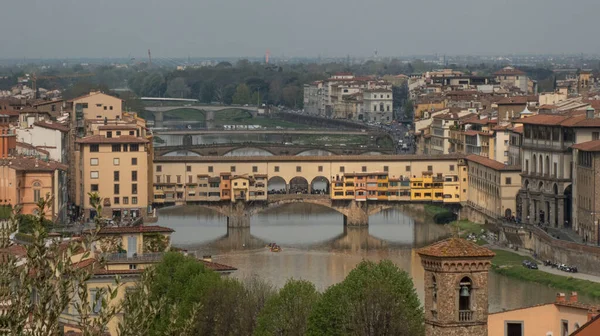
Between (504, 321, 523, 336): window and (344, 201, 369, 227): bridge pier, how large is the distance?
90.8 ft

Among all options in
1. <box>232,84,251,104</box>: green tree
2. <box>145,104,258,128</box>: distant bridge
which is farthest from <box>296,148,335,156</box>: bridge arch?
<box>232,84,251,104</box>: green tree

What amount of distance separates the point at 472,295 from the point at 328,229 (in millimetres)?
29840

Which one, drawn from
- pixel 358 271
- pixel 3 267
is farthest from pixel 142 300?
pixel 358 271

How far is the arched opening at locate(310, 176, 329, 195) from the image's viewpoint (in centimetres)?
4938

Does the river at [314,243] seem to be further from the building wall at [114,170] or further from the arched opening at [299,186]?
the building wall at [114,170]

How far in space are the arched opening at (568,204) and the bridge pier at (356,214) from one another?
278 inches

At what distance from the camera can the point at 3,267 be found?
8.43m

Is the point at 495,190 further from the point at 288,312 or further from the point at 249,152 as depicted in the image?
the point at 288,312

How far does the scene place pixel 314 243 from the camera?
40188 mm

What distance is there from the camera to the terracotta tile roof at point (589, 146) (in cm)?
3634

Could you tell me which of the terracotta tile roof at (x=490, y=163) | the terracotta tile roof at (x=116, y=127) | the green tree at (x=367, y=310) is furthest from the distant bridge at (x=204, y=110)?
the green tree at (x=367, y=310)

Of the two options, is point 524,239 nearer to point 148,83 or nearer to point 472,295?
point 472,295

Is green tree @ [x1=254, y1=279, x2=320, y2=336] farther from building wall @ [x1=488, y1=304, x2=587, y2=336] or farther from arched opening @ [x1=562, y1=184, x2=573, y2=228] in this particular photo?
arched opening @ [x1=562, y1=184, x2=573, y2=228]

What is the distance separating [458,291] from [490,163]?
101ft
